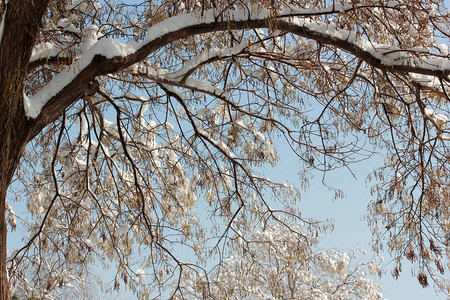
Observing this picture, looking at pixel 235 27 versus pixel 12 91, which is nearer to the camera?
pixel 12 91

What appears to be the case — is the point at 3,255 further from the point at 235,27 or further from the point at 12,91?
the point at 235,27

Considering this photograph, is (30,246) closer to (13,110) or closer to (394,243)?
(13,110)

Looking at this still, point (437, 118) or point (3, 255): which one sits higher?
point (437, 118)

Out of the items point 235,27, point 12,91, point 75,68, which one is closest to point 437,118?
point 235,27

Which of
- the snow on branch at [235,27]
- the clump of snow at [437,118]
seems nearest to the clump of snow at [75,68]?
the snow on branch at [235,27]

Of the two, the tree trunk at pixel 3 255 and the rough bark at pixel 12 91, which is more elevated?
the rough bark at pixel 12 91

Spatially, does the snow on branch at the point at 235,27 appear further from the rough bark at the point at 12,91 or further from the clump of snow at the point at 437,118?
the clump of snow at the point at 437,118

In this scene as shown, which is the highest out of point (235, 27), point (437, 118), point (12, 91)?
point (437, 118)

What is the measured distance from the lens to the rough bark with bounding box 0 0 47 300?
3.35 metres

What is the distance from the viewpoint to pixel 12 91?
10.5ft

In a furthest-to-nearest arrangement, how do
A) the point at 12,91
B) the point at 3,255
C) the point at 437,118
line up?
the point at 437,118 → the point at 3,255 → the point at 12,91

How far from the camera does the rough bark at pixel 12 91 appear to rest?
11.0 feet

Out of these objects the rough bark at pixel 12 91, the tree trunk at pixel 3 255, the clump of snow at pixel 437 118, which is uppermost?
the clump of snow at pixel 437 118

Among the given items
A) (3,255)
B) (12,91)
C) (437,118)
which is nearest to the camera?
(12,91)
